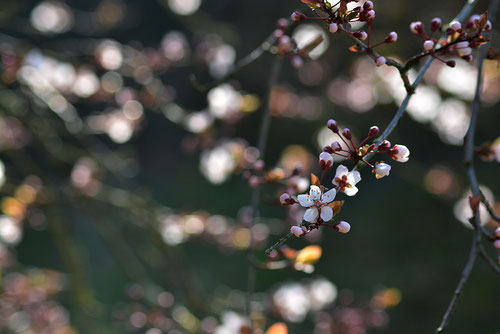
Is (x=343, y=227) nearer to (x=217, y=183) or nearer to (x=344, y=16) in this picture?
(x=344, y=16)

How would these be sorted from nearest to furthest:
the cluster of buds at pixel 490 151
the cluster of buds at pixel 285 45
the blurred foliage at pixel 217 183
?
the cluster of buds at pixel 490 151 < the cluster of buds at pixel 285 45 < the blurred foliage at pixel 217 183

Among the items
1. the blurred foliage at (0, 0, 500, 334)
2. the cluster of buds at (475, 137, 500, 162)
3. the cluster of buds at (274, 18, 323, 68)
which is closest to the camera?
the cluster of buds at (475, 137, 500, 162)

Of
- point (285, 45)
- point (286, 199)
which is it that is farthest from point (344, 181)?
point (285, 45)

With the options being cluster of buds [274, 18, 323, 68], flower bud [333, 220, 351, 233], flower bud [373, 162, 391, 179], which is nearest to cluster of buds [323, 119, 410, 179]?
flower bud [373, 162, 391, 179]

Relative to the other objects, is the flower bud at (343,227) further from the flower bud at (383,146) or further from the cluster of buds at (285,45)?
the cluster of buds at (285,45)

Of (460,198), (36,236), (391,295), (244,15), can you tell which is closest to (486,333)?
(460,198)

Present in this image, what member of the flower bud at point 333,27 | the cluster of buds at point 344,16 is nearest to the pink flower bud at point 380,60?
the cluster of buds at point 344,16

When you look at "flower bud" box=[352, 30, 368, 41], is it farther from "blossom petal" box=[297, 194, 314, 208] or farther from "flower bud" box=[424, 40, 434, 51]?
"blossom petal" box=[297, 194, 314, 208]
